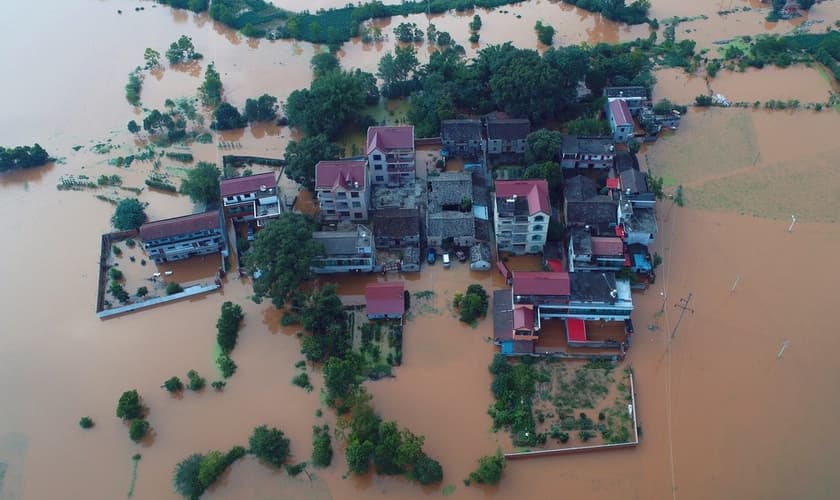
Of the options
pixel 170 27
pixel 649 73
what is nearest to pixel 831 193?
pixel 649 73

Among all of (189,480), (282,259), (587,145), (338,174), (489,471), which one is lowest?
(489,471)

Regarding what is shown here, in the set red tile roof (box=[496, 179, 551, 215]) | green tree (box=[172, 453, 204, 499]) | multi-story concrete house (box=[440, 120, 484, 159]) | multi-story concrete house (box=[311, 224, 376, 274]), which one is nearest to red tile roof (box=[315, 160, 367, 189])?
multi-story concrete house (box=[311, 224, 376, 274])

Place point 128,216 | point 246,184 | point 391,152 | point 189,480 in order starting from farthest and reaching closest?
point 391,152 → point 128,216 → point 246,184 → point 189,480

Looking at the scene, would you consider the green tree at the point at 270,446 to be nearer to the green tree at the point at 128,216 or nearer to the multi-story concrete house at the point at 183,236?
the multi-story concrete house at the point at 183,236

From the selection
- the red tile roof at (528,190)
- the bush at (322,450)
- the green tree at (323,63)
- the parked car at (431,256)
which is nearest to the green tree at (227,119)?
the green tree at (323,63)

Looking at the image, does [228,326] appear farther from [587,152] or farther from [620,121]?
[620,121]

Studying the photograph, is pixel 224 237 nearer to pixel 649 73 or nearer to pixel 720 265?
pixel 720 265

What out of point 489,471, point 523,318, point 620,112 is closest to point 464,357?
point 523,318
